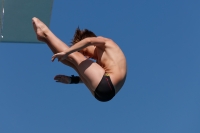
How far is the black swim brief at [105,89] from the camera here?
4045 millimetres

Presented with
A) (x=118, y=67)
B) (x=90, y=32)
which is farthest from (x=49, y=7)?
(x=118, y=67)

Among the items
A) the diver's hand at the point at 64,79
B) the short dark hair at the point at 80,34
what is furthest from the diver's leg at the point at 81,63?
the diver's hand at the point at 64,79

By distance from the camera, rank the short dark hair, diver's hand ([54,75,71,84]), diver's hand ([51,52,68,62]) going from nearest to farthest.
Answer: diver's hand ([51,52,68,62]) → the short dark hair → diver's hand ([54,75,71,84])

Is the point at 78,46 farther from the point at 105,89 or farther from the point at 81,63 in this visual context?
the point at 105,89

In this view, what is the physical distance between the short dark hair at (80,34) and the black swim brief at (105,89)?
1.89ft

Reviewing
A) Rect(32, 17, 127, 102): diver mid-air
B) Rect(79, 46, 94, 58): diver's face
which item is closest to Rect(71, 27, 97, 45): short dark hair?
Rect(32, 17, 127, 102): diver mid-air

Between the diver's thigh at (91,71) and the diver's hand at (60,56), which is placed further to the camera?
the diver's thigh at (91,71)

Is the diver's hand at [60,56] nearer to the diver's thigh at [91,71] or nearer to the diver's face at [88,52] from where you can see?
the diver's thigh at [91,71]

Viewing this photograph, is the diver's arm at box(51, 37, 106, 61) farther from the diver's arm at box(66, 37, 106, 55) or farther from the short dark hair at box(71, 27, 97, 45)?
the short dark hair at box(71, 27, 97, 45)

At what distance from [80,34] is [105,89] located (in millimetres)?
755

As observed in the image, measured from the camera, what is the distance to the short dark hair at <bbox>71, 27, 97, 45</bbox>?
4.29 meters

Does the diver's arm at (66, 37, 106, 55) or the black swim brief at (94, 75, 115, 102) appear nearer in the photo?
the diver's arm at (66, 37, 106, 55)

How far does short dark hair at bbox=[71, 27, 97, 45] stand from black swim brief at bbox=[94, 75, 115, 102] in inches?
22.7

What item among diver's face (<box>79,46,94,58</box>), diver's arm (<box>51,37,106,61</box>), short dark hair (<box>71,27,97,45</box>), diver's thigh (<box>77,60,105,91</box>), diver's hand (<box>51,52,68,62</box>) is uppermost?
short dark hair (<box>71,27,97,45</box>)
